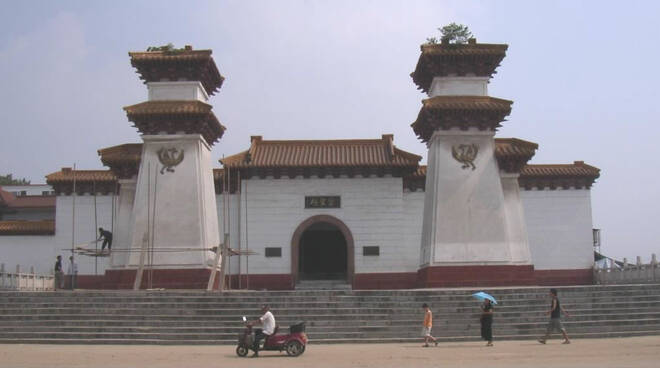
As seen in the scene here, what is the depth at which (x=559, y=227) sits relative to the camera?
32.4 m

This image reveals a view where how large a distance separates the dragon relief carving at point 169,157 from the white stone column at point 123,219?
2.75 metres

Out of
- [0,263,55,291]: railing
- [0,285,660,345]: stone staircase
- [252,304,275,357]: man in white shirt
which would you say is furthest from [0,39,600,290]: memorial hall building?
[252,304,275,357]: man in white shirt

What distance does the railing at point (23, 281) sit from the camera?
84.7ft

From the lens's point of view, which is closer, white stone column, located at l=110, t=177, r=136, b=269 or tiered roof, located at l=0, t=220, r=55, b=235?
white stone column, located at l=110, t=177, r=136, b=269

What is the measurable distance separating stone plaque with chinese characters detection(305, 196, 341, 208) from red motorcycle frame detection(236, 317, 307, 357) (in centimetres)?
1588

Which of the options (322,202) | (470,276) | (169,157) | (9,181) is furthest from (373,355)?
(9,181)

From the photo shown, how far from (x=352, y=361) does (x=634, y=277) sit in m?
16.1

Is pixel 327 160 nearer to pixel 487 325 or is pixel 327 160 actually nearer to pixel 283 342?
pixel 487 325

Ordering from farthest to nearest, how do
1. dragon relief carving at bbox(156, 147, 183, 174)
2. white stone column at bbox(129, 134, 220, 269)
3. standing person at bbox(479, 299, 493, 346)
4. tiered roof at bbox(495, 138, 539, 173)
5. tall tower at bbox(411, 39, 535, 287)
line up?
tiered roof at bbox(495, 138, 539, 173) < dragon relief carving at bbox(156, 147, 183, 174) < white stone column at bbox(129, 134, 220, 269) < tall tower at bbox(411, 39, 535, 287) < standing person at bbox(479, 299, 493, 346)

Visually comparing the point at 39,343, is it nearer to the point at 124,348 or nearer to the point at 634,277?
the point at 124,348

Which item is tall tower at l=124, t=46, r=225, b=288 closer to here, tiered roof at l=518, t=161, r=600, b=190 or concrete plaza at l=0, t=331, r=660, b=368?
concrete plaza at l=0, t=331, r=660, b=368

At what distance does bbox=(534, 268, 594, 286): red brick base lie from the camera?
1254 inches

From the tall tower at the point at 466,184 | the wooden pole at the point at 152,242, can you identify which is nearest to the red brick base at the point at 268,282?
the wooden pole at the point at 152,242

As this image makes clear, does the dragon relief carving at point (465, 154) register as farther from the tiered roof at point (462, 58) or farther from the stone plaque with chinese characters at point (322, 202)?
the stone plaque with chinese characters at point (322, 202)
